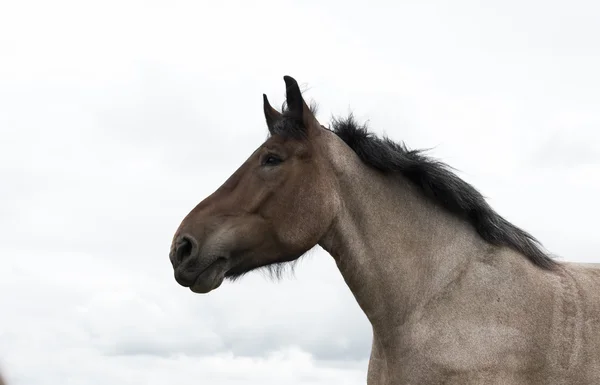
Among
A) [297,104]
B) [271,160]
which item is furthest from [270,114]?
[271,160]

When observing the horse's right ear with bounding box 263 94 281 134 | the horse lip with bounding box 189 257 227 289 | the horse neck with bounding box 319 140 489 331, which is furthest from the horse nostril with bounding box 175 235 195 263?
the horse's right ear with bounding box 263 94 281 134

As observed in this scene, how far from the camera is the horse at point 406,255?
271 inches

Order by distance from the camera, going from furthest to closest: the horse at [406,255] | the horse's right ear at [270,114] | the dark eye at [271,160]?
the horse's right ear at [270,114] → the dark eye at [271,160] → the horse at [406,255]

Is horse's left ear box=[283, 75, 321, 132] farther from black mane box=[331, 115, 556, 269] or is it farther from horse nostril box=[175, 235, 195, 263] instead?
horse nostril box=[175, 235, 195, 263]

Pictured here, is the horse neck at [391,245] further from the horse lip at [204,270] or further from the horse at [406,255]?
the horse lip at [204,270]

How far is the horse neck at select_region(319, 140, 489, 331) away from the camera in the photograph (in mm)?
7281

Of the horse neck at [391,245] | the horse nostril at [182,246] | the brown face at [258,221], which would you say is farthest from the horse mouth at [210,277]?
the horse neck at [391,245]

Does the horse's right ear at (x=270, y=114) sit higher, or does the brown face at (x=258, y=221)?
the horse's right ear at (x=270, y=114)

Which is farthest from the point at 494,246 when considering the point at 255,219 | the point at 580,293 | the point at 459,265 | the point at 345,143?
the point at 255,219

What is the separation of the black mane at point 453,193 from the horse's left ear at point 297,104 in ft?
1.95

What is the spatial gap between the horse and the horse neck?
1 cm

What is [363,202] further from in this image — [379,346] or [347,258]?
[379,346]

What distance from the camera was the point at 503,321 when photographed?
6.95 metres

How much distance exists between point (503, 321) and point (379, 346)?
1.25 m
